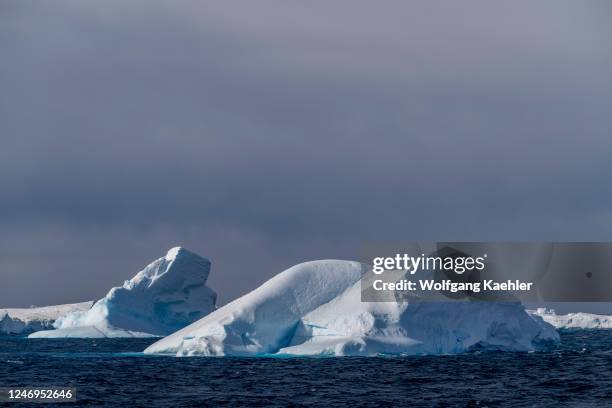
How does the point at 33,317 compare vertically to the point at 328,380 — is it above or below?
above

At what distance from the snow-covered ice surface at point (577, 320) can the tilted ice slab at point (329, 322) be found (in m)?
92.2

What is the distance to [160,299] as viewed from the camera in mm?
69625

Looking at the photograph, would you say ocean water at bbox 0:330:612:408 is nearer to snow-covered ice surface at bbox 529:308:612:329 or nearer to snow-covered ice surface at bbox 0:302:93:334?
snow-covered ice surface at bbox 0:302:93:334

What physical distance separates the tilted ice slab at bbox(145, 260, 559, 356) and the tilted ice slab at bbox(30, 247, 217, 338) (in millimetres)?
25213

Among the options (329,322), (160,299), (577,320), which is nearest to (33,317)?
(160,299)

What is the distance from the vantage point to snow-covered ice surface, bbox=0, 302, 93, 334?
100m

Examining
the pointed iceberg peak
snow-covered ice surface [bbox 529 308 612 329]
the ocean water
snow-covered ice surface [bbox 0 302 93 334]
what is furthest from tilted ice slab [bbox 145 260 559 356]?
snow-covered ice surface [bbox 529 308 612 329]

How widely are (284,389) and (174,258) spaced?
40.0 meters

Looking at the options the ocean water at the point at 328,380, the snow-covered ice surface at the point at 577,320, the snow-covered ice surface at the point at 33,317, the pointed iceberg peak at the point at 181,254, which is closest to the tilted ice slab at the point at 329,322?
the ocean water at the point at 328,380

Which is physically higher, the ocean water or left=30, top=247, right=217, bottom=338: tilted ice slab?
left=30, top=247, right=217, bottom=338: tilted ice slab

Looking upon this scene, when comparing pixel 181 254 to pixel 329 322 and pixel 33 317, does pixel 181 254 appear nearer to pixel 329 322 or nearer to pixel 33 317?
pixel 329 322

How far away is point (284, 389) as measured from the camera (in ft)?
96.6

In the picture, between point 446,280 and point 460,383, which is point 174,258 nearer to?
point 446,280

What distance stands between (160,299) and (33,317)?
61338 mm
